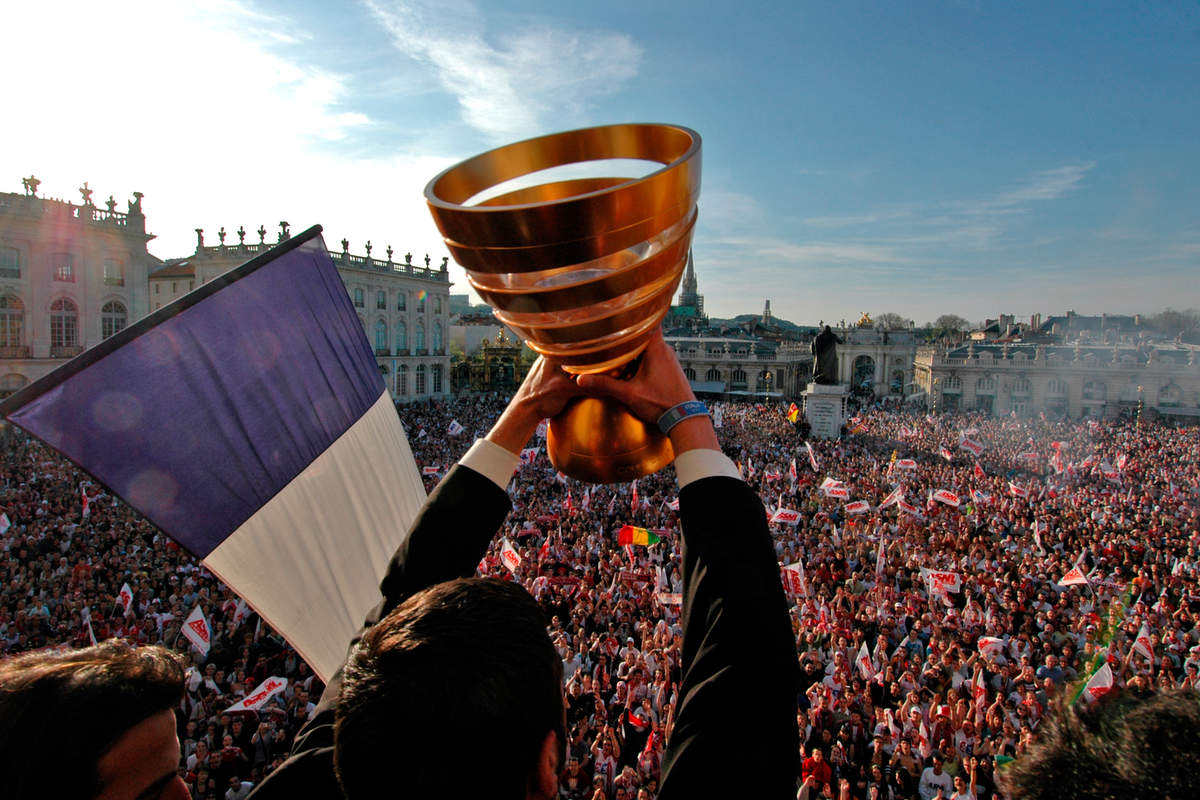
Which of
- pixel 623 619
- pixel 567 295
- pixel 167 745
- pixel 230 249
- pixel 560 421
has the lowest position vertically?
pixel 623 619

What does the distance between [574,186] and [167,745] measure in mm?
1860

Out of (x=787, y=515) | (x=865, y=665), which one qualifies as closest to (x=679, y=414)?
(x=865, y=665)

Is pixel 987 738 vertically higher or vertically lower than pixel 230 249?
lower

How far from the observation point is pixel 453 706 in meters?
0.99

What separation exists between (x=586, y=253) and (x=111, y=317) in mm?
41514

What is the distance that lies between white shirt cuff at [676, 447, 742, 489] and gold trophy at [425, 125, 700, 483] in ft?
1.47

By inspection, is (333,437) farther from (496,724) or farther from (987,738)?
(987,738)

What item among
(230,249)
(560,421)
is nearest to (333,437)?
(560,421)

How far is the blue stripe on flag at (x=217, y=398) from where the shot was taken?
9.36 feet

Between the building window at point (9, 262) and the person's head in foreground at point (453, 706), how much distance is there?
40.3m

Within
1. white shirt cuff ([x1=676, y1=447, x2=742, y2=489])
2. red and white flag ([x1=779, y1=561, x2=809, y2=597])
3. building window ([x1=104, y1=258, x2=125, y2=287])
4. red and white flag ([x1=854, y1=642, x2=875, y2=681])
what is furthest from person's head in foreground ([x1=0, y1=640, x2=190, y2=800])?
building window ([x1=104, y1=258, x2=125, y2=287])

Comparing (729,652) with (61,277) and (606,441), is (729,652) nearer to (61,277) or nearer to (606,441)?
(606,441)

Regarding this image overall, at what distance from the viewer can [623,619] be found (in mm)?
10477

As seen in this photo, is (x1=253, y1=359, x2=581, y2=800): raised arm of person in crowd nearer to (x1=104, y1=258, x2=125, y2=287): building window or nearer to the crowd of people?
the crowd of people
